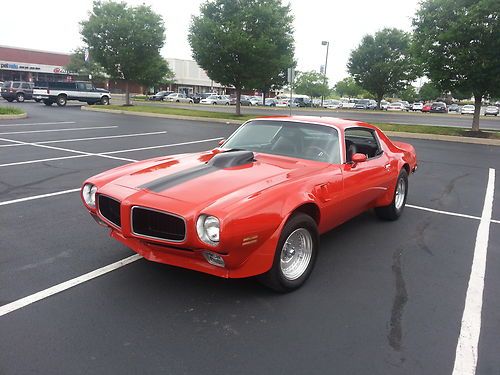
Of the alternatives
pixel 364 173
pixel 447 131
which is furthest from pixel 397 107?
pixel 364 173

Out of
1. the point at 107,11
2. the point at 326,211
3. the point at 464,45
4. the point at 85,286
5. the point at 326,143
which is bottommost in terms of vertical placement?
the point at 85,286

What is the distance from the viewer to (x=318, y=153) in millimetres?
4570

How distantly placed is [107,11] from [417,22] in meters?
21.1

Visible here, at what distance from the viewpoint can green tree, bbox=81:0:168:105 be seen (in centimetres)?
2930

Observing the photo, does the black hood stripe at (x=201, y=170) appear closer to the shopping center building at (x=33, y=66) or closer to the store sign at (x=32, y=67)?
A: the shopping center building at (x=33, y=66)

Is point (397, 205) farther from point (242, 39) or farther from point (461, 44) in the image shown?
point (242, 39)

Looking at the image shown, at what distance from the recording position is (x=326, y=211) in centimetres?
399

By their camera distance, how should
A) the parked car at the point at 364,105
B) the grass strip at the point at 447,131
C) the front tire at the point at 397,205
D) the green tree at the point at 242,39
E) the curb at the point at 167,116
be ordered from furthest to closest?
the parked car at the point at 364,105, the curb at the point at 167,116, the green tree at the point at 242,39, the grass strip at the point at 447,131, the front tire at the point at 397,205

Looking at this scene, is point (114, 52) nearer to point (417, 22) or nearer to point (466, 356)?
point (417, 22)

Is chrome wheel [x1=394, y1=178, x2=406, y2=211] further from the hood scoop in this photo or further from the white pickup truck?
the white pickup truck

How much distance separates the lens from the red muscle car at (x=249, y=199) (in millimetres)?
3141

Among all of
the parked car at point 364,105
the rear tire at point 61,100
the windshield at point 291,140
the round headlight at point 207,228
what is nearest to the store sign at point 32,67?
the rear tire at point 61,100

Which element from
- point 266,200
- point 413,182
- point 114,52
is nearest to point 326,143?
point 266,200

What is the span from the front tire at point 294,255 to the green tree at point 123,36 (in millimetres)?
28805
